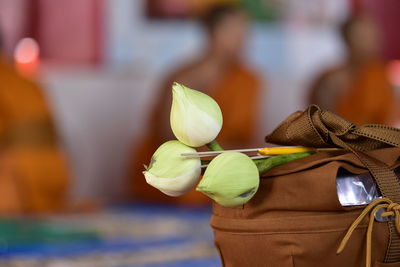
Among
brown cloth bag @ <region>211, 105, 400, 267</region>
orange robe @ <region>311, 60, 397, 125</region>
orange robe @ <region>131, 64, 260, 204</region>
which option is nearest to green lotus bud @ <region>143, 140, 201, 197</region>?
brown cloth bag @ <region>211, 105, 400, 267</region>

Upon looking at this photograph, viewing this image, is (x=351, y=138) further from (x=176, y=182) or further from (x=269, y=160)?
(x=176, y=182)

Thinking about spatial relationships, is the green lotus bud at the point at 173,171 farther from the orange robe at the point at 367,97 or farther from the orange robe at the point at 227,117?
the orange robe at the point at 227,117

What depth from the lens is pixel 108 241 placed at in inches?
122

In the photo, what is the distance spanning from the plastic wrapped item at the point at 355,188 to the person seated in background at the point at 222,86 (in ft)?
12.2

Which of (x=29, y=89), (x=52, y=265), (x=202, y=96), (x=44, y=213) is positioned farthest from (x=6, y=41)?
(x=202, y=96)

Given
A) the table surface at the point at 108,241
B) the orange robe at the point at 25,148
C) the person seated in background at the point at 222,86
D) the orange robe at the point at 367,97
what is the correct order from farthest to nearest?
the person seated in background at the point at 222,86
the orange robe at the point at 367,97
the orange robe at the point at 25,148
the table surface at the point at 108,241

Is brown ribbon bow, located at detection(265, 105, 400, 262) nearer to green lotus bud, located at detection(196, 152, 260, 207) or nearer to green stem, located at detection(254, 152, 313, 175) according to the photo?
green stem, located at detection(254, 152, 313, 175)

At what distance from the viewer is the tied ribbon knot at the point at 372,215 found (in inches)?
44.3

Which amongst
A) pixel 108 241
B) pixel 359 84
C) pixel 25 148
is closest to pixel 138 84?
pixel 25 148

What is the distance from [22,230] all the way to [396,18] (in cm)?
426

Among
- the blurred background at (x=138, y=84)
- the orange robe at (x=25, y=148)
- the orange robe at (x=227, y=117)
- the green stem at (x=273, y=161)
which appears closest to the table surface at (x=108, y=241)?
the blurred background at (x=138, y=84)

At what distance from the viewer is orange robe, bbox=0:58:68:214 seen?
421 cm

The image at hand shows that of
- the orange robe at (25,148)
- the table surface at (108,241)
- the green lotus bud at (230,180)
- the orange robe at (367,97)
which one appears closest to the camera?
the green lotus bud at (230,180)

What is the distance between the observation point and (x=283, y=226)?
1.15 meters
